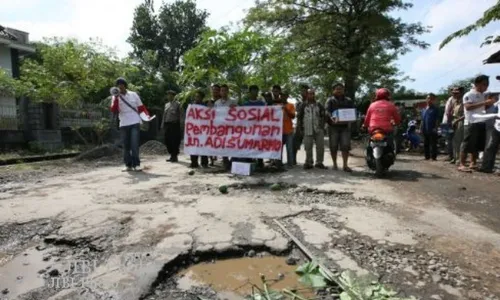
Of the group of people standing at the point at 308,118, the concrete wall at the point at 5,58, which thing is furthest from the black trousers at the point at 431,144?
the concrete wall at the point at 5,58

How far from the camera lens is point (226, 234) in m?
3.42

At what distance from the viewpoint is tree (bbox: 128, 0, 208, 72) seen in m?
34.9

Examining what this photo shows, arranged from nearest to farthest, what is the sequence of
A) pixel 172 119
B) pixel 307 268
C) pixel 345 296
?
pixel 345 296, pixel 307 268, pixel 172 119

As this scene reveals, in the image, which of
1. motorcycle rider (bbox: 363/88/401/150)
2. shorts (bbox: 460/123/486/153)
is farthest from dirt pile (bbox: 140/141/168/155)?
shorts (bbox: 460/123/486/153)

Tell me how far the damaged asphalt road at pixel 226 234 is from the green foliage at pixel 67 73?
744 cm

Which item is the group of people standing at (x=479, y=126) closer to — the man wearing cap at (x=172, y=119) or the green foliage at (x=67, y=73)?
the man wearing cap at (x=172, y=119)

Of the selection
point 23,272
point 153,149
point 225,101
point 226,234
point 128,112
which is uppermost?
point 225,101

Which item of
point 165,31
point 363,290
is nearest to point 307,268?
point 363,290

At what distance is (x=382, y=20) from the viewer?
15.2m

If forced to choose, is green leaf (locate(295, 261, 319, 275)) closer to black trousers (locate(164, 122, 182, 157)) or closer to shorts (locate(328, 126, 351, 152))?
shorts (locate(328, 126, 351, 152))

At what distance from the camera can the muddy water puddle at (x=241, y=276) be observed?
2.52 m

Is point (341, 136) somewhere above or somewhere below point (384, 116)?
below

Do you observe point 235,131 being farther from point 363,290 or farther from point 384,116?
point 363,290

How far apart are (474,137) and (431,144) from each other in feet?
8.15
